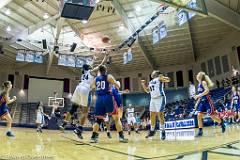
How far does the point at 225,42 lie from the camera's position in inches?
Result: 913

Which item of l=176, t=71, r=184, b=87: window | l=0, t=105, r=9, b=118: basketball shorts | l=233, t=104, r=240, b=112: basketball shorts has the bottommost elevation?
l=0, t=105, r=9, b=118: basketball shorts

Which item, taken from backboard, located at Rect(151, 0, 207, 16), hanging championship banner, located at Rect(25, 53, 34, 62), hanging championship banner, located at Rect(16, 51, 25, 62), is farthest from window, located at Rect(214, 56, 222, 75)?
hanging championship banner, located at Rect(16, 51, 25, 62)

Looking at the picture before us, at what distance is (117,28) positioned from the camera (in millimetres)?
21016

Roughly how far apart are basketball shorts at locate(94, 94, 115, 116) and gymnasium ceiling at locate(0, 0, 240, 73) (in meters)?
12.5

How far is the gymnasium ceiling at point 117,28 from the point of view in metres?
18.1

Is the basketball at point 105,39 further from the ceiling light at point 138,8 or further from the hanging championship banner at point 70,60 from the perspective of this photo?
the ceiling light at point 138,8

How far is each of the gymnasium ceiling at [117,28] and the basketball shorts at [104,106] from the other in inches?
492

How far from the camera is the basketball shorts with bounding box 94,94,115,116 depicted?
17.8ft

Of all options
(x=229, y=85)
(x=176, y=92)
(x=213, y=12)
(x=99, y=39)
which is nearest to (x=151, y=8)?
(x=213, y=12)

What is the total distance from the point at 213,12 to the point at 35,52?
1380 centimetres

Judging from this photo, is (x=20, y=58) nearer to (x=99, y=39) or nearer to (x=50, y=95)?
(x=99, y=39)

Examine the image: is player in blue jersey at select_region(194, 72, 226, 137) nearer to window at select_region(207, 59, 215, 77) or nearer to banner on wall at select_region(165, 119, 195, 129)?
banner on wall at select_region(165, 119, 195, 129)

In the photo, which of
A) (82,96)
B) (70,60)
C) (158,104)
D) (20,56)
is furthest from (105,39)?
(158,104)

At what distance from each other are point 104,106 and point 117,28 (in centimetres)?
1620
